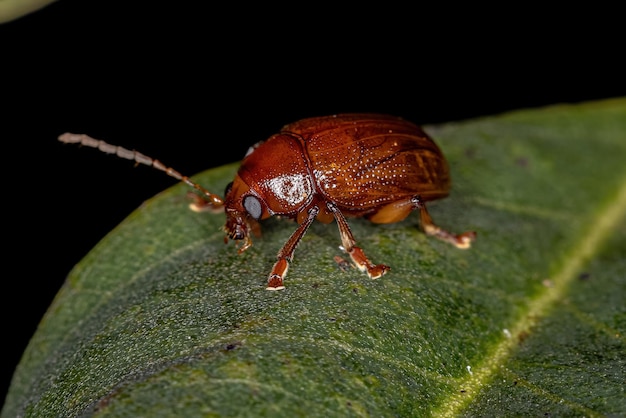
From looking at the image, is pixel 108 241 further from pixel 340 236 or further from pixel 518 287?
pixel 518 287

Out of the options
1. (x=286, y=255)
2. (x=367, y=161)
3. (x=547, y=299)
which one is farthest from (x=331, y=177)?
(x=547, y=299)

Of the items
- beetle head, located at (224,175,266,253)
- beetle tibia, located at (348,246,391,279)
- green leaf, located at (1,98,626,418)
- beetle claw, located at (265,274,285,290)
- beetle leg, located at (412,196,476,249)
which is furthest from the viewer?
beetle leg, located at (412,196,476,249)

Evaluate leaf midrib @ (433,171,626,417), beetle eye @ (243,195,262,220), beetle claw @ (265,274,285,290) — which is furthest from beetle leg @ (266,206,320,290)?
leaf midrib @ (433,171,626,417)

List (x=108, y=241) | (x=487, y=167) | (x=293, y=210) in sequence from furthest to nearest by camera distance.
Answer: (x=487, y=167), (x=293, y=210), (x=108, y=241)

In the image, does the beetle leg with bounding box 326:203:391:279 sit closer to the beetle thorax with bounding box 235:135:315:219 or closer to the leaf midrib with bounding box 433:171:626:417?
the beetle thorax with bounding box 235:135:315:219

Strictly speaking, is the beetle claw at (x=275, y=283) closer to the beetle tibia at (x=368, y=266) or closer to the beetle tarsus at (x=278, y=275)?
the beetle tarsus at (x=278, y=275)

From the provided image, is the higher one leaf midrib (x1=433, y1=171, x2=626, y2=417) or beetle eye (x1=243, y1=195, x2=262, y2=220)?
beetle eye (x1=243, y1=195, x2=262, y2=220)

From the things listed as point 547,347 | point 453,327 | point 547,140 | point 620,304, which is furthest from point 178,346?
point 547,140
